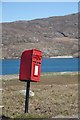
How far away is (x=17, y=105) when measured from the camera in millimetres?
8570

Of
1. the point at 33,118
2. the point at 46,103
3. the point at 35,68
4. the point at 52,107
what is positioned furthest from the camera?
the point at 46,103

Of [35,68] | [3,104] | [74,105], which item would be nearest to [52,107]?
[74,105]

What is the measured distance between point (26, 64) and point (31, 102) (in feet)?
8.31

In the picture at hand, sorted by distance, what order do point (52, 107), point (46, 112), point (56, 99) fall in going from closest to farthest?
point (46, 112) → point (52, 107) → point (56, 99)

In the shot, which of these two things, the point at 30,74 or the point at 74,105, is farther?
the point at 74,105

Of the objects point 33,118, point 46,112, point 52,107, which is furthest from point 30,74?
point 52,107

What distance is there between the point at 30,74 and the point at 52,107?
1.83m

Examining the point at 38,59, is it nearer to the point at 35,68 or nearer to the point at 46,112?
the point at 35,68

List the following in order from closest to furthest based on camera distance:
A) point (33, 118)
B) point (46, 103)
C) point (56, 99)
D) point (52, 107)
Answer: point (33, 118)
point (52, 107)
point (46, 103)
point (56, 99)

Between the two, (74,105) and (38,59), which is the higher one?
(38,59)

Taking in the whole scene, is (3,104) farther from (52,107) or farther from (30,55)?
(30,55)

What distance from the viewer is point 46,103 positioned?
8914mm

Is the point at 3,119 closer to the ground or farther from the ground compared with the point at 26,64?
closer to the ground

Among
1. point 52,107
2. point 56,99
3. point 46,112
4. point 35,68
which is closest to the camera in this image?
point 35,68
